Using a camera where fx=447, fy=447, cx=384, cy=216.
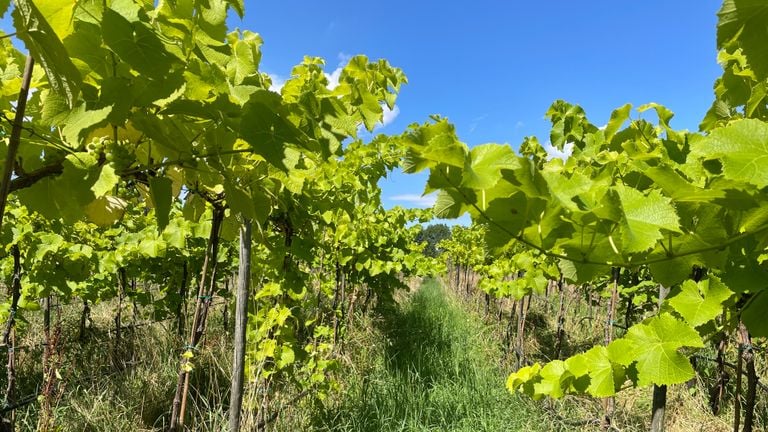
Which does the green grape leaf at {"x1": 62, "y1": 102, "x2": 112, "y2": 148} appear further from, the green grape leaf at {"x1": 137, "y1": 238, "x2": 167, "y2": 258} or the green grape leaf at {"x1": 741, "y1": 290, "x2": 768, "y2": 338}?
the green grape leaf at {"x1": 137, "y1": 238, "x2": 167, "y2": 258}

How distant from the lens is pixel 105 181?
779mm

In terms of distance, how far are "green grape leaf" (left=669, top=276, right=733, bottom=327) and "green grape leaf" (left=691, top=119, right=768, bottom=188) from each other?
0.36 m

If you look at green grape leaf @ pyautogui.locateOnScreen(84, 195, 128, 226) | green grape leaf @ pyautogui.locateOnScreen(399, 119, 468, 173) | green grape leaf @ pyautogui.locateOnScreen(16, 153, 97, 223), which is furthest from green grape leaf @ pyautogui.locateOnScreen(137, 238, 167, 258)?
green grape leaf @ pyautogui.locateOnScreen(399, 119, 468, 173)

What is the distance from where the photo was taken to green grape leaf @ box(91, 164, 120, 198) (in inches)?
30.1

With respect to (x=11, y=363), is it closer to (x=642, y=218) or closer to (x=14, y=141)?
(x=14, y=141)

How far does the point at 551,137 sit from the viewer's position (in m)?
1.95

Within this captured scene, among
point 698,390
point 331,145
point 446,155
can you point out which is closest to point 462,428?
point 698,390

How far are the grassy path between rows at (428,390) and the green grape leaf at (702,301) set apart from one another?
2966mm

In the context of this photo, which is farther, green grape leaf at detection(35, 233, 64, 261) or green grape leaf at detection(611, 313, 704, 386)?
green grape leaf at detection(35, 233, 64, 261)

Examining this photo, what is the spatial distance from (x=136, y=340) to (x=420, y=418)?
3.17 metres

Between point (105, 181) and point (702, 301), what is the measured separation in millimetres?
1125

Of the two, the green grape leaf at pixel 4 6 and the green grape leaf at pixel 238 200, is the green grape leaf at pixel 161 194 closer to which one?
the green grape leaf at pixel 238 200

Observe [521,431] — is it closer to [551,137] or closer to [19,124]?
[551,137]

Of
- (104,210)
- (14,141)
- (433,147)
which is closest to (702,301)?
(433,147)
